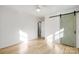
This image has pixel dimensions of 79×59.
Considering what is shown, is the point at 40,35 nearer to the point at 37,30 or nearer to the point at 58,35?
the point at 37,30

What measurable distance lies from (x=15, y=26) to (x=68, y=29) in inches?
55.2

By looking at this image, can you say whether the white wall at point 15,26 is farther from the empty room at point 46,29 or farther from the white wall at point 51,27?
the white wall at point 51,27

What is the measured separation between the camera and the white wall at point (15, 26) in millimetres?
2424

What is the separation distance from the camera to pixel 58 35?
7.84 ft

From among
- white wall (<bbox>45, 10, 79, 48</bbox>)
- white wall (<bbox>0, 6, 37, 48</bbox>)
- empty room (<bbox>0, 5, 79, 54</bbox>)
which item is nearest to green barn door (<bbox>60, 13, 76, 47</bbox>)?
empty room (<bbox>0, 5, 79, 54</bbox>)

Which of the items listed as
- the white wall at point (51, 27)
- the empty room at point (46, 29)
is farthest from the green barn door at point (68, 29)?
the white wall at point (51, 27)

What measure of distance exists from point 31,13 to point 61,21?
778 mm

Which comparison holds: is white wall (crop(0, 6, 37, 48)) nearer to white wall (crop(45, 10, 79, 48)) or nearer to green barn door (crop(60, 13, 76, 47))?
white wall (crop(45, 10, 79, 48))

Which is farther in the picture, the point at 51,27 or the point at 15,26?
the point at 15,26

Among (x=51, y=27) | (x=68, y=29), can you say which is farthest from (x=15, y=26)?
(x=68, y=29)

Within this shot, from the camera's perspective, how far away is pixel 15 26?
8.79 feet

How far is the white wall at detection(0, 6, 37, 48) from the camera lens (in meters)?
2.42

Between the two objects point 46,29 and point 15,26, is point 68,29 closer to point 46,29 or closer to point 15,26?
point 46,29
